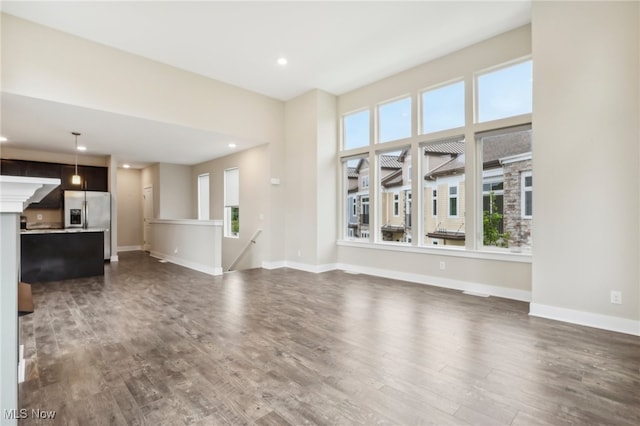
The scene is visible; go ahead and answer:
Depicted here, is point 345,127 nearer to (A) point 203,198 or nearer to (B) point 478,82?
(B) point 478,82

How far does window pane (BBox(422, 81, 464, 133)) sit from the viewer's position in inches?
198

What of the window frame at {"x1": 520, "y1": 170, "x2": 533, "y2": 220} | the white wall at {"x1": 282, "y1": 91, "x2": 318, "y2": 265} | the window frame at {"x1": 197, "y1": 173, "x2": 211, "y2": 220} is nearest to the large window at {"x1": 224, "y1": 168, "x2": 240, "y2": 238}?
the window frame at {"x1": 197, "y1": 173, "x2": 211, "y2": 220}

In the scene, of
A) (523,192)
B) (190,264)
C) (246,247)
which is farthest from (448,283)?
(190,264)

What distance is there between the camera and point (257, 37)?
14.7 ft

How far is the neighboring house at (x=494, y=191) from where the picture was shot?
4.43m

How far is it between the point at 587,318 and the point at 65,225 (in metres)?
10.0

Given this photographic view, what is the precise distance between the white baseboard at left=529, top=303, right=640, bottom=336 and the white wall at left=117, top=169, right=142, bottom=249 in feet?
36.2

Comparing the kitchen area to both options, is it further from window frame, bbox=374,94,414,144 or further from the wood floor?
window frame, bbox=374,94,414,144

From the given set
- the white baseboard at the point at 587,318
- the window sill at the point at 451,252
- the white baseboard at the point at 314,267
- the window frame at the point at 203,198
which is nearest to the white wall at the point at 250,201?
the window frame at the point at 203,198

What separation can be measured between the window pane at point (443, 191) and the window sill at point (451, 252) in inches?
7.0

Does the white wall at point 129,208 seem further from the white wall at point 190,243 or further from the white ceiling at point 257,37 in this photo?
the white ceiling at point 257,37

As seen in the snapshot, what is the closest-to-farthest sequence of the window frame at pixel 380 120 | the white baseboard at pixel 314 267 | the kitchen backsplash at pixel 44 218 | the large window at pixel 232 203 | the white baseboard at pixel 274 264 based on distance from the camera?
1. the window frame at pixel 380 120
2. the white baseboard at pixel 314 267
3. the white baseboard at pixel 274 264
4. the kitchen backsplash at pixel 44 218
5. the large window at pixel 232 203

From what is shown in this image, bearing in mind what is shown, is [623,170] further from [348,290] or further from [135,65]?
[135,65]

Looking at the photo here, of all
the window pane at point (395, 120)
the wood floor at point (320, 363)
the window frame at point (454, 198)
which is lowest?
the wood floor at point (320, 363)
